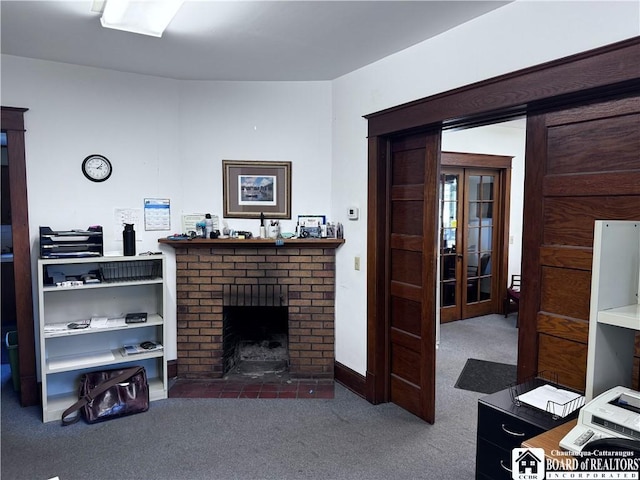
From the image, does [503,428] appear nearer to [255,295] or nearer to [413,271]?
[413,271]

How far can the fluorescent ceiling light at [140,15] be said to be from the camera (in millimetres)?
2199

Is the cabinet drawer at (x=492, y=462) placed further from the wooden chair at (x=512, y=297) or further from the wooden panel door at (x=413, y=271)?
the wooden chair at (x=512, y=297)

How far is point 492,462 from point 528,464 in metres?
0.33

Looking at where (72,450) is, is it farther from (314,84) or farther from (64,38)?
(314,84)

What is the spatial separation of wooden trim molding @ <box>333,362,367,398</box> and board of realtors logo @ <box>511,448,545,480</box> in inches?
67.5

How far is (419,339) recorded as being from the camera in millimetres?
3057

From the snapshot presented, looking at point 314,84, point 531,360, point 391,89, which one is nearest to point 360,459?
point 531,360

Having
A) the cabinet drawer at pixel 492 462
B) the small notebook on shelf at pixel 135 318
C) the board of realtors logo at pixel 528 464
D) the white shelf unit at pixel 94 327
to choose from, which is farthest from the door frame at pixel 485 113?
the small notebook on shelf at pixel 135 318

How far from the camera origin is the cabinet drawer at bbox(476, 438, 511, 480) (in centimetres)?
186

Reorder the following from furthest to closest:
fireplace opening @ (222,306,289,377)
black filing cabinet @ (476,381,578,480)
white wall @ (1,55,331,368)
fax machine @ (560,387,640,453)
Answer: fireplace opening @ (222,306,289,377) < white wall @ (1,55,331,368) < black filing cabinet @ (476,381,578,480) < fax machine @ (560,387,640,453)

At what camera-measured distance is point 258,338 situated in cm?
406

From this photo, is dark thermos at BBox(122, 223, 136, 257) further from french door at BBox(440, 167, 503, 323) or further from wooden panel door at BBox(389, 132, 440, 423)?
french door at BBox(440, 167, 503, 323)

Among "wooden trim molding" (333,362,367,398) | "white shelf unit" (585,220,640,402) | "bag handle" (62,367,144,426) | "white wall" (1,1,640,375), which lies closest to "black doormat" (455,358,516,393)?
"wooden trim molding" (333,362,367,398)

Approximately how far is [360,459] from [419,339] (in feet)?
2.98
